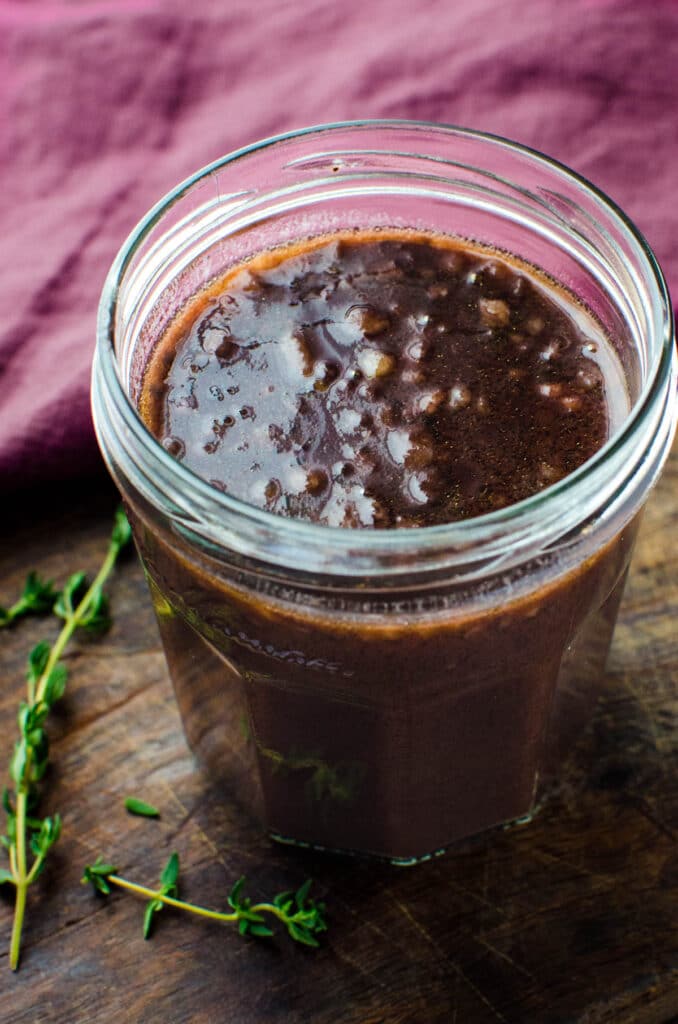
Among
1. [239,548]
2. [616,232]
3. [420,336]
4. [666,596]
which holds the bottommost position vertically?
[666,596]

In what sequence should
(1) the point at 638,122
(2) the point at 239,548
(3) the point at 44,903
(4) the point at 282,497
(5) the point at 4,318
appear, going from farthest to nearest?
1. (1) the point at 638,122
2. (5) the point at 4,318
3. (3) the point at 44,903
4. (4) the point at 282,497
5. (2) the point at 239,548

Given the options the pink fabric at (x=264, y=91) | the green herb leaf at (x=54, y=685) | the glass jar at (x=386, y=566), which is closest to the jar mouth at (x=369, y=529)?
the glass jar at (x=386, y=566)

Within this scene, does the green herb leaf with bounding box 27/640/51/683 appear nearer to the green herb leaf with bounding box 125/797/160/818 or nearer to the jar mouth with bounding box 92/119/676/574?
the green herb leaf with bounding box 125/797/160/818

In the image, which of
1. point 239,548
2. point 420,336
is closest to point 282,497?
point 239,548

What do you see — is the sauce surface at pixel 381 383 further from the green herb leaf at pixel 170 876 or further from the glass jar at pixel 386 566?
the green herb leaf at pixel 170 876

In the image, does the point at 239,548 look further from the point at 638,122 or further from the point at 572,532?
the point at 638,122

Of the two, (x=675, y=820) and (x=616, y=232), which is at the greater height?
(x=616, y=232)

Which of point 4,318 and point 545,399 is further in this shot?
point 4,318
